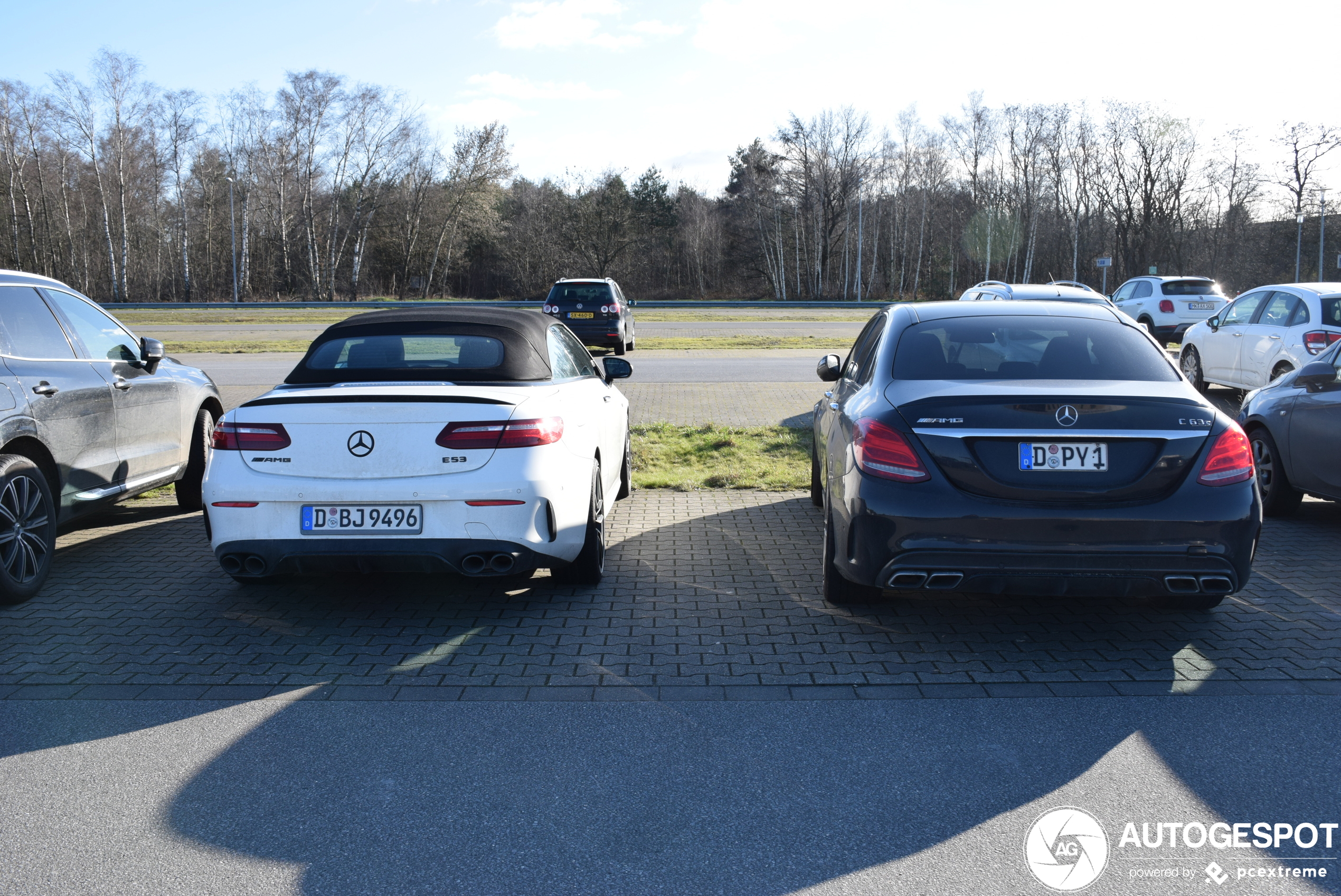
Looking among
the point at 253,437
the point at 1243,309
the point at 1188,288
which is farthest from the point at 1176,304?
the point at 253,437

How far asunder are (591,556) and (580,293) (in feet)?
57.0

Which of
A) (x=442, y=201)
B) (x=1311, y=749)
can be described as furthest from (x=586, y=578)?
(x=442, y=201)

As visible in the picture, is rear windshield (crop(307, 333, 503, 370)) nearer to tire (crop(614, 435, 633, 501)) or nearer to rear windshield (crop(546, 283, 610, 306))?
tire (crop(614, 435, 633, 501))

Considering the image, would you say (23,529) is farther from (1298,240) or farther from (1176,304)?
(1298,240)

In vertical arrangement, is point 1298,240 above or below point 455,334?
above

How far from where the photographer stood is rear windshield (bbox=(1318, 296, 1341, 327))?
471 inches

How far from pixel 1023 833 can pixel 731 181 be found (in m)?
77.2

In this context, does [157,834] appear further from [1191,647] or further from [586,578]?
[1191,647]

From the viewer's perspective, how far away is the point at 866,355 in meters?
5.79

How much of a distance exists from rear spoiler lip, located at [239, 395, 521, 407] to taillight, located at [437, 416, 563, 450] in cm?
12

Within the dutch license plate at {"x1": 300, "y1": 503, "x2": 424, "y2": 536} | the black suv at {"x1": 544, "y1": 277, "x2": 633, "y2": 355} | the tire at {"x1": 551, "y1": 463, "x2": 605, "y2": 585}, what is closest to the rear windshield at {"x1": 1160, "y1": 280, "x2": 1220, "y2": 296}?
the black suv at {"x1": 544, "y1": 277, "x2": 633, "y2": 355}

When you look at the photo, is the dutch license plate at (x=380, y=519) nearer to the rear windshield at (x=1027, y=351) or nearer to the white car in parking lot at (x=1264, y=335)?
the rear windshield at (x=1027, y=351)

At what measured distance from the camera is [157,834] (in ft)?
9.84

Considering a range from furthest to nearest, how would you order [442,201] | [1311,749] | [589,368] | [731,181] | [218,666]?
[731,181]
[442,201]
[589,368]
[218,666]
[1311,749]
